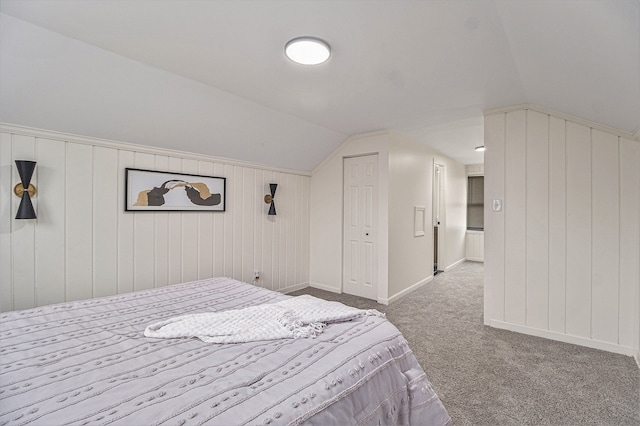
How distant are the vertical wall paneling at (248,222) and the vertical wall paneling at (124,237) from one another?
50.3 inches

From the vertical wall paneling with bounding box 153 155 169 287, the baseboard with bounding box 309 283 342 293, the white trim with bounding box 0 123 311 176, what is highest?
the white trim with bounding box 0 123 311 176

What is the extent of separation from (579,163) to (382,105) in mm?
1994

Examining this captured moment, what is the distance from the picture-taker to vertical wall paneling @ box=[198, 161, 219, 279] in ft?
10.8

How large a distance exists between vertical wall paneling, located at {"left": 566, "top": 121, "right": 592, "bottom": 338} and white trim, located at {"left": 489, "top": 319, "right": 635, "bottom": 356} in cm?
6

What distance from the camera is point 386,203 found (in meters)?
3.87

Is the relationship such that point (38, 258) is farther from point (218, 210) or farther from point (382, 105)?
point (382, 105)

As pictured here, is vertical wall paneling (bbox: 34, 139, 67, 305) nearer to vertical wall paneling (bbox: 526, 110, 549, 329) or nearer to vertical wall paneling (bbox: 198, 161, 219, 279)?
vertical wall paneling (bbox: 198, 161, 219, 279)

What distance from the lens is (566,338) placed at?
278 centimetres

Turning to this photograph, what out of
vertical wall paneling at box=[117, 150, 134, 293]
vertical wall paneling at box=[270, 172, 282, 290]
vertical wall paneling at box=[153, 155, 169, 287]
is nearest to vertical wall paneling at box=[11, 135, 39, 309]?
vertical wall paneling at box=[117, 150, 134, 293]

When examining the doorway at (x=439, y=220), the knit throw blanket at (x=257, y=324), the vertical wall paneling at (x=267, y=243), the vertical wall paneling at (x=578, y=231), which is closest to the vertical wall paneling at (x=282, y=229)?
the vertical wall paneling at (x=267, y=243)

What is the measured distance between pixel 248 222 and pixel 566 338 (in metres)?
3.68

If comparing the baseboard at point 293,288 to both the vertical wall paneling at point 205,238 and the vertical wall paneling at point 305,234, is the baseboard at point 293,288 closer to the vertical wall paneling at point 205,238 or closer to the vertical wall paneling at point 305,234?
the vertical wall paneling at point 305,234

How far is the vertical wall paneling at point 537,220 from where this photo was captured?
290 centimetres

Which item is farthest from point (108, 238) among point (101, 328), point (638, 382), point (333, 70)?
point (638, 382)
